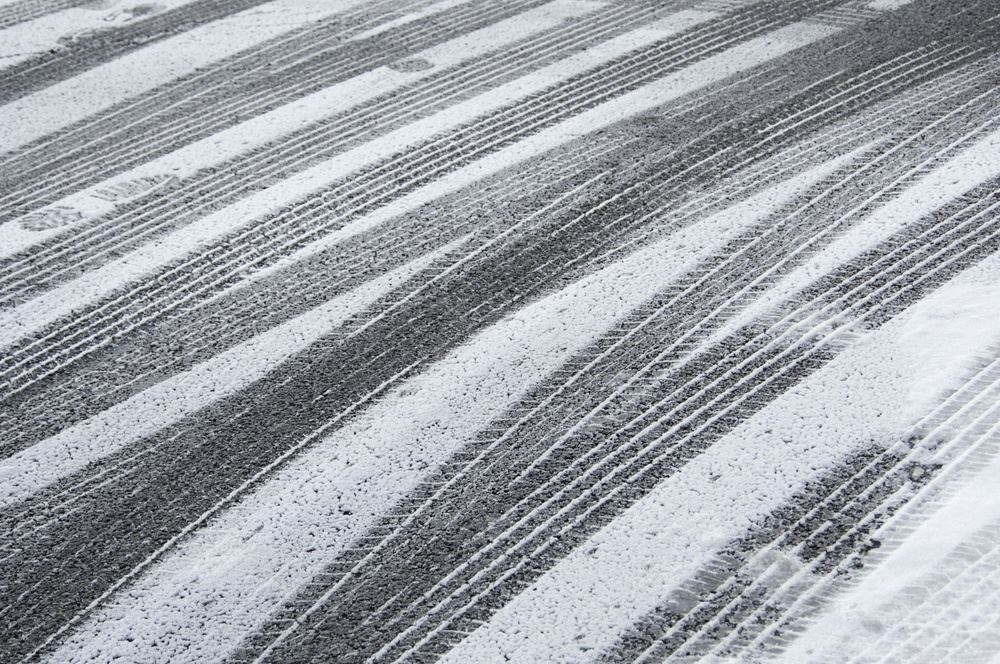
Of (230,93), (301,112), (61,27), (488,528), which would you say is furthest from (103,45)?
(488,528)

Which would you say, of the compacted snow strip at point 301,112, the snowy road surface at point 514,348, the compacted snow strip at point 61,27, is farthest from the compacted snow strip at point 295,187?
the compacted snow strip at point 61,27

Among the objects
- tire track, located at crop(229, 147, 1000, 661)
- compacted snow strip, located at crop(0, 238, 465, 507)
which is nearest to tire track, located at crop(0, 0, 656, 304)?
compacted snow strip, located at crop(0, 238, 465, 507)

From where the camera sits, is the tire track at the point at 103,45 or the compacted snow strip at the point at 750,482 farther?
the tire track at the point at 103,45

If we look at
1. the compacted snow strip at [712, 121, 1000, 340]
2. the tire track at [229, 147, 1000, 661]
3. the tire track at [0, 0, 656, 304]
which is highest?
the tire track at [0, 0, 656, 304]

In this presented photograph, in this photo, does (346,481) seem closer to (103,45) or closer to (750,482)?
(750,482)

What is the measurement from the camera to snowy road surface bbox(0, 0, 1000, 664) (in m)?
2.78

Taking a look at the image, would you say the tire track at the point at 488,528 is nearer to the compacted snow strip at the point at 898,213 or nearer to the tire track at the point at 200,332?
the compacted snow strip at the point at 898,213

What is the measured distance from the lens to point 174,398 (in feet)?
11.7

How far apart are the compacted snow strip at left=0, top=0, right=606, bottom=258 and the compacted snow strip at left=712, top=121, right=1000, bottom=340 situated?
2.41 metres

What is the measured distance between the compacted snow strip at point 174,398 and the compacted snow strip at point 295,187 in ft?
2.21

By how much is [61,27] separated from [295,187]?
264 centimetres

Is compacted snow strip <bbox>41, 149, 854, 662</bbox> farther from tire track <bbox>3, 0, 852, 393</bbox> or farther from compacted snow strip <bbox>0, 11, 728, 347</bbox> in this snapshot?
compacted snow strip <bbox>0, 11, 728, 347</bbox>

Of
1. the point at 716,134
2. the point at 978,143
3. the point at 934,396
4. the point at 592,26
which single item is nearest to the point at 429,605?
the point at 934,396

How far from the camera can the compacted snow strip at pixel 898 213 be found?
3.81m
